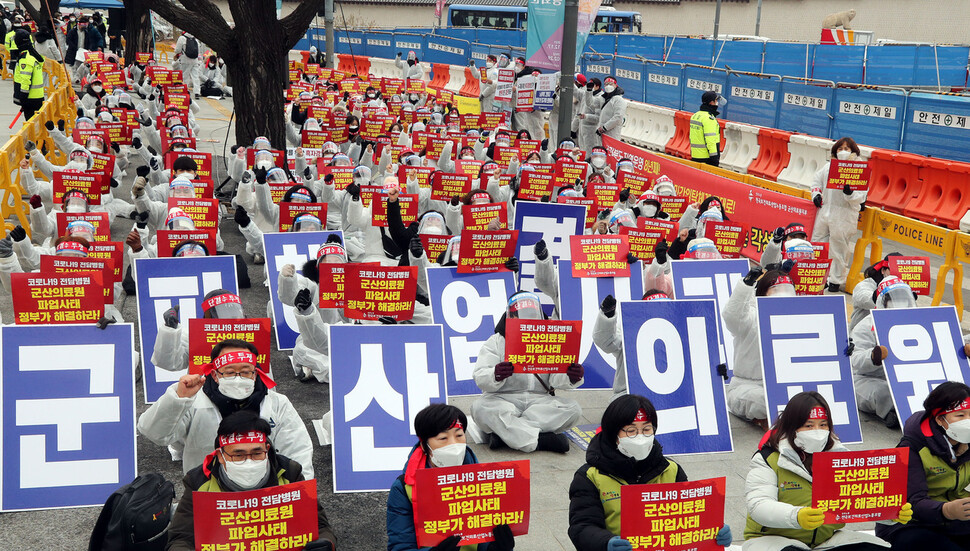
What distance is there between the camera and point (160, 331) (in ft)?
22.4

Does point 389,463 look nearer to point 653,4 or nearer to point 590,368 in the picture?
point 590,368

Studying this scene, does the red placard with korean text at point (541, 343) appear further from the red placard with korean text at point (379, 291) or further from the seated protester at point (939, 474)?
the seated protester at point (939, 474)

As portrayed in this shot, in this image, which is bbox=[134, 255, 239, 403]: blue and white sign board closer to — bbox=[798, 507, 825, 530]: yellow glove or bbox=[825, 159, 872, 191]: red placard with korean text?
bbox=[798, 507, 825, 530]: yellow glove

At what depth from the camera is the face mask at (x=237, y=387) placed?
5.65 m

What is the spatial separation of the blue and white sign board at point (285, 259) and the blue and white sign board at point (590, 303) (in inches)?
94.5

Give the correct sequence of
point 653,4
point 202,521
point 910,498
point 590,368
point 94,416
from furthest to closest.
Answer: point 653,4
point 590,368
point 94,416
point 910,498
point 202,521

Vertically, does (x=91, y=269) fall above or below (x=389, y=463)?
above

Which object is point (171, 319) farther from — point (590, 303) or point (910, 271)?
point (910, 271)

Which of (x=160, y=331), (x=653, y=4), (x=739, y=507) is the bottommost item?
(x=739, y=507)

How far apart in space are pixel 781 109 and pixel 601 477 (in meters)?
16.5

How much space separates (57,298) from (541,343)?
3.47m

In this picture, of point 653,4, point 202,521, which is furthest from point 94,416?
point 653,4

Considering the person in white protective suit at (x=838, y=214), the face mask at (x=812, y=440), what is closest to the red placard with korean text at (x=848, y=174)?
the person in white protective suit at (x=838, y=214)

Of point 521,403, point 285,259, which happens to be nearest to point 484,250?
point 521,403
